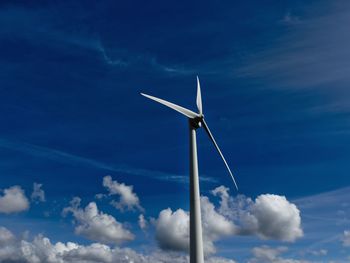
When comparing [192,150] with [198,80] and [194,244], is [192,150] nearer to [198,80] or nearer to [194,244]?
[194,244]

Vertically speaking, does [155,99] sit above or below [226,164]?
above

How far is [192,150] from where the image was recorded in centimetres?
7812

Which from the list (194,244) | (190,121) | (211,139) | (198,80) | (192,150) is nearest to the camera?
(194,244)

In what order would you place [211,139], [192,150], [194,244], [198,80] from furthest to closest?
[198,80]
[211,139]
[192,150]
[194,244]

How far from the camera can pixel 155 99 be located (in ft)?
269

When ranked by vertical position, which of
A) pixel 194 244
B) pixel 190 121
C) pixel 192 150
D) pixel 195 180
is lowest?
pixel 194 244

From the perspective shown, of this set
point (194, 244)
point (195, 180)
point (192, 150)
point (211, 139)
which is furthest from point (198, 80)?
point (194, 244)

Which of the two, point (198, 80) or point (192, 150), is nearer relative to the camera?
point (192, 150)

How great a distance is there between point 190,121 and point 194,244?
23984 millimetres

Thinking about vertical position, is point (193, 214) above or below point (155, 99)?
below

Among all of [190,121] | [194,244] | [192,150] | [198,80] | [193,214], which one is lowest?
[194,244]

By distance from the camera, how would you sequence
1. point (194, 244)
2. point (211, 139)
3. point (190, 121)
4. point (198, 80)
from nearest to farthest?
point (194, 244), point (190, 121), point (211, 139), point (198, 80)

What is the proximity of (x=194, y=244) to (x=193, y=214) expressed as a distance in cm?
463

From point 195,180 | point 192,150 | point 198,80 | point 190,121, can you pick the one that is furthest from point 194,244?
point 198,80
